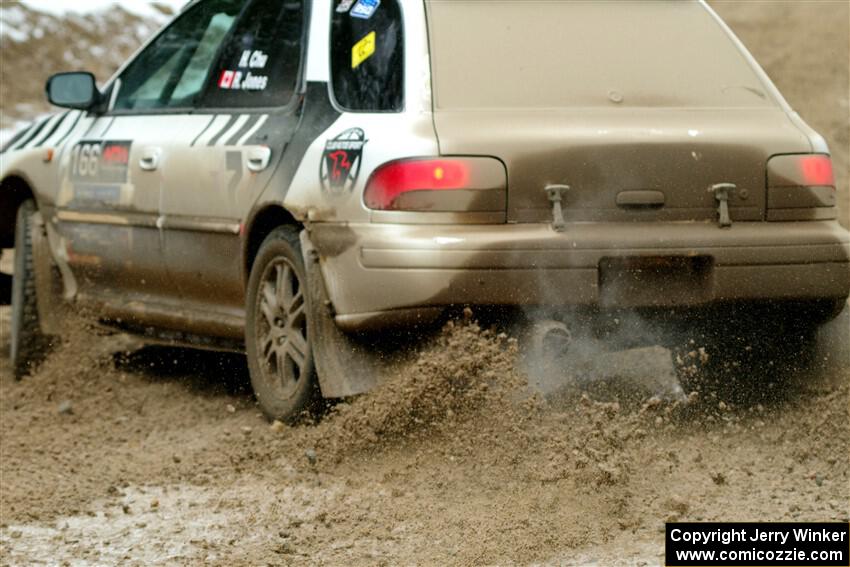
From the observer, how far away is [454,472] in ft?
18.5

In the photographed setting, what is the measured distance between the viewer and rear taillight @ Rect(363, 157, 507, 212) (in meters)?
5.68

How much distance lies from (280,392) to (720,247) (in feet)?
6.04

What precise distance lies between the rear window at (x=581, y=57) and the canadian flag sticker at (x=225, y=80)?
1.34m

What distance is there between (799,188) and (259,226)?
2.11 meters

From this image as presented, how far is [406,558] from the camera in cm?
482

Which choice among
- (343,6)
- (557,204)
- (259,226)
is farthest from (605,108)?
(259,226)

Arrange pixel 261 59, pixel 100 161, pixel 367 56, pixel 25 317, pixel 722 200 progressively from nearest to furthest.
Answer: pixel 722 200 → pixel 367 56 → pixel 261 59 → pixel 100 161 → pixel 25 317

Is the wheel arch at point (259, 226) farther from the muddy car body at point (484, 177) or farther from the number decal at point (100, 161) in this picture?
the number decal at point (100, 161)

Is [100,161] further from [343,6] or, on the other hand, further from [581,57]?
[581,57]

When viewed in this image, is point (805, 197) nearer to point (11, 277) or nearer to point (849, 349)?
point (849, 349)

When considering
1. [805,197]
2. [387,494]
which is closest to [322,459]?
[387,494]

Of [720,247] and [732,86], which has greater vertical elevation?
[732,86]

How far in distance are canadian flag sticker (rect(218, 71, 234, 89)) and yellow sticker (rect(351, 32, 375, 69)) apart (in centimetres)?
92

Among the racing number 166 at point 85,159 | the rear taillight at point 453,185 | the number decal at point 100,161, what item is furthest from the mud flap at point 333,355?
the racing number 166 at point 85,159
